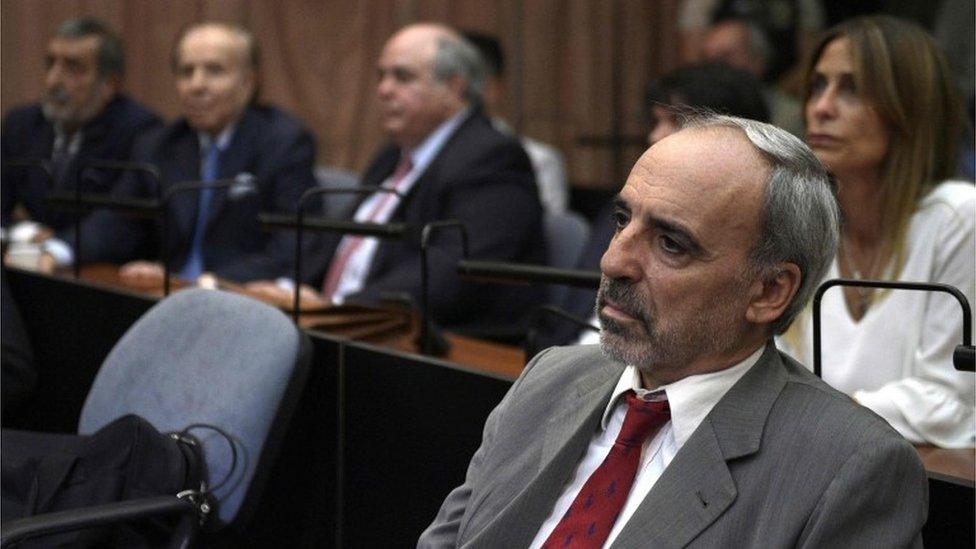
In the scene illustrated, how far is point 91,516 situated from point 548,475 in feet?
2.53

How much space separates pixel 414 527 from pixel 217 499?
0.35 m

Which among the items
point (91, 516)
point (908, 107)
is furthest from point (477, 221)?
point (91, 516)

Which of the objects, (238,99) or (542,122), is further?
(542,122)

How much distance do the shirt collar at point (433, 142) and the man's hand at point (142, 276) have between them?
83cm

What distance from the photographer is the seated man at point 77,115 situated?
493 centimetres

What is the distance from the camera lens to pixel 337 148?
6.43m

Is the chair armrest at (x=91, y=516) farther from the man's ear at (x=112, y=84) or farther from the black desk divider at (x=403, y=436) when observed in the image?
the man's ear at (x=112, y=84)

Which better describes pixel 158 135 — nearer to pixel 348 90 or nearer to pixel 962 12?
A: pixel 348 90

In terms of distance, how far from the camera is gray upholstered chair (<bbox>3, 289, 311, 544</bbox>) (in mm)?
2408

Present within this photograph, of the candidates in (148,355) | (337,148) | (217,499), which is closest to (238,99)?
(337,148)

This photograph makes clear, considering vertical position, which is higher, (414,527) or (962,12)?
(962,12)

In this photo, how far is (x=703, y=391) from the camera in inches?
67.3

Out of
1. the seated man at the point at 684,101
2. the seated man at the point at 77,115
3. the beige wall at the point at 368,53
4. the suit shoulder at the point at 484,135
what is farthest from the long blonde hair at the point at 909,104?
the beige wall at the point at 368,53

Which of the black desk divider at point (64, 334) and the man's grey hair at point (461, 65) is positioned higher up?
the man's grey hair at point (461, 65)
